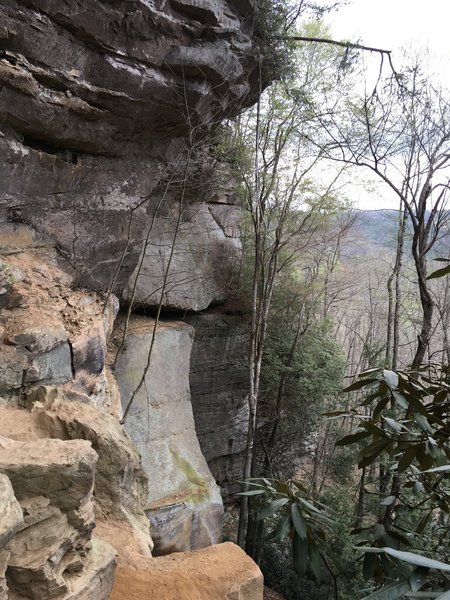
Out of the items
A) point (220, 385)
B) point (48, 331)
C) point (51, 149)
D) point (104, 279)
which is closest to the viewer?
point (48, 331)

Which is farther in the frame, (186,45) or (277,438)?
(277,438)

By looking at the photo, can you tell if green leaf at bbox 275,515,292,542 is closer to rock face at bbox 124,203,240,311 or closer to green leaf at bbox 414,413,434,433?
green leaf at bbox 414,413,434,433

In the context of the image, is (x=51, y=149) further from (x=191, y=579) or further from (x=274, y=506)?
(x=274, y=506)

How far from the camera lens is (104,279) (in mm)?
6891

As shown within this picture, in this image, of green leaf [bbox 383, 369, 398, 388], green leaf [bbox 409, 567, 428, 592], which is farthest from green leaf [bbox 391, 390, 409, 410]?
green leaf [bbox 409, 567, 428, 592]

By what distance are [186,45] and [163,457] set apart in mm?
6165

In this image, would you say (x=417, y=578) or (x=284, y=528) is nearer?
(x=417, y=578)

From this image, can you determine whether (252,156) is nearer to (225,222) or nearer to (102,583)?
(225,222)

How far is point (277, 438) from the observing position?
1030 cm

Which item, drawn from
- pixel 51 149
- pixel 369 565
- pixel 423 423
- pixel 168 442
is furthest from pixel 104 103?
pixel 369 565

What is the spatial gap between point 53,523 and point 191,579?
1313 millimetres

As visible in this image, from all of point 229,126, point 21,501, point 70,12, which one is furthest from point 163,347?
point 21,501

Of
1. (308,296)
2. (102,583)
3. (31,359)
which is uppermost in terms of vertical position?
(308,296)

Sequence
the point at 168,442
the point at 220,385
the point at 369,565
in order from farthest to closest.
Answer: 1. the point at 220,385
2. the point at 168,442
3. the point at 369,565
